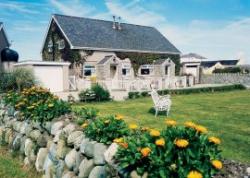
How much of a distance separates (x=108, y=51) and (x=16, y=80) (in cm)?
1654

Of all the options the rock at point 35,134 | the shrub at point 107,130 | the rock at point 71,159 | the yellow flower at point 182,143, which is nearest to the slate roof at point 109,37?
the rock at point 35,134

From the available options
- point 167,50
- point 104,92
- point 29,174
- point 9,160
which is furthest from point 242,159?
point 167,50

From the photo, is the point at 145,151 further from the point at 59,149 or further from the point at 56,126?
the point at 56,126

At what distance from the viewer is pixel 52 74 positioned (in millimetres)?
26828

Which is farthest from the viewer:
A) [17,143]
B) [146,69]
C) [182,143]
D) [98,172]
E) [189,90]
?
[146,69]

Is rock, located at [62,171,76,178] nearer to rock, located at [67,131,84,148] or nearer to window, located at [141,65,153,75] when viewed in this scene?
rock, located at [67,131,84,148]

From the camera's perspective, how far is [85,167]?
14.4 ft

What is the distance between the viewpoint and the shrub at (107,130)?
4414 mm

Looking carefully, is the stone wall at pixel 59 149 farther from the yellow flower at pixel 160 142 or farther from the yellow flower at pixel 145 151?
the yellow flower at pixel 160 142

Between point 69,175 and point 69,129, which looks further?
point 69,129

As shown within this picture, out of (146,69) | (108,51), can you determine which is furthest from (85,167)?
(146,69)

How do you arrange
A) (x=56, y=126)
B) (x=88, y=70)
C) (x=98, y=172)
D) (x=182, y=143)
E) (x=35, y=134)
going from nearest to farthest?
(x=182, y=143)
(x=98, y=172)
(x=56, y=126)
(x=35, y=134)
(x=88, y=70)

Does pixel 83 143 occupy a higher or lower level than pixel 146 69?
lower

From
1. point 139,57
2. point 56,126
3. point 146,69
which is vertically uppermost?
point 139,57
